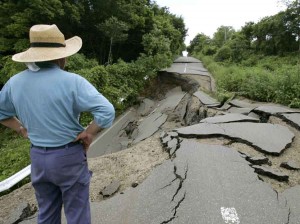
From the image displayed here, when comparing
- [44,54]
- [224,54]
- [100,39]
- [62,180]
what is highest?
[100,39]

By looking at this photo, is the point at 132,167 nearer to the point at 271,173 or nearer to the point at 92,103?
the point at 271,173

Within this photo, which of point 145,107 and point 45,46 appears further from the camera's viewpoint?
point 145,107

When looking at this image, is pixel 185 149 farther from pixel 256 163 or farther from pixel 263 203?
pixel 263 203

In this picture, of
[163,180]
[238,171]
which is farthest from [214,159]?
[163,180]

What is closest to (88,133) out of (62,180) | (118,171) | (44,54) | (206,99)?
(62,180)

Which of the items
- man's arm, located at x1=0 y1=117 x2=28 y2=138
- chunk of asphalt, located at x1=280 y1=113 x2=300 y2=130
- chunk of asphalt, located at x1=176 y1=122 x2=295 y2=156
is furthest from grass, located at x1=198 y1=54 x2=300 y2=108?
man's arm, located at x1=0 y1=117 x2=28 y2=138

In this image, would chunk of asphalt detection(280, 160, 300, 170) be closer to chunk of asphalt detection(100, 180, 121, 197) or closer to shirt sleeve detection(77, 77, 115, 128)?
chunk of asphalt detection(100, 180, 121, 197)

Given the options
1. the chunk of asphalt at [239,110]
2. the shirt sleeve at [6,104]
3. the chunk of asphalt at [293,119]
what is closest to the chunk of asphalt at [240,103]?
the chunk of asphalt at [239,110]

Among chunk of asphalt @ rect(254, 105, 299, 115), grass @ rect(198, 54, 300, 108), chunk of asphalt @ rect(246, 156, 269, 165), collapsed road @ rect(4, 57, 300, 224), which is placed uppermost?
grass @ rect(198, 54, 300, 108)

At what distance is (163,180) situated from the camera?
171 inches

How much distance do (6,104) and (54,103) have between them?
20.4 inches

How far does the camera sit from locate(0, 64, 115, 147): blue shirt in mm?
2166

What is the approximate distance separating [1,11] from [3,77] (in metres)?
3.56

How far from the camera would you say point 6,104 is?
2395 millimetres
